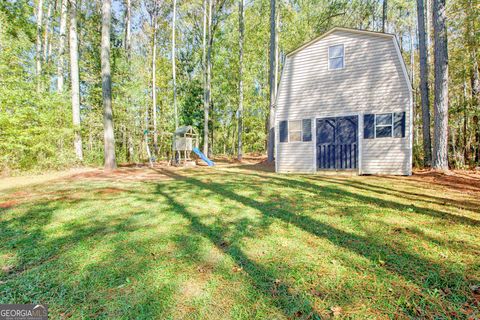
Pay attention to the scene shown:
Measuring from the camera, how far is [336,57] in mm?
8820

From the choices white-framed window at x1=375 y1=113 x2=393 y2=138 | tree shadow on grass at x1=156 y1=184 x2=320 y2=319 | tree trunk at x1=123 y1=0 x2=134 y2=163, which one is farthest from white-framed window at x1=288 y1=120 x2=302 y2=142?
tree trunk at x1=123 y1=0 x2=134 y2=163

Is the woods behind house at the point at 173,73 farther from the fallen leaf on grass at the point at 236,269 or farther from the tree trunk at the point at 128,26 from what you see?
the fallen leaf on grass at the point at 236,269

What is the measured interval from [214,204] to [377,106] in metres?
7.28

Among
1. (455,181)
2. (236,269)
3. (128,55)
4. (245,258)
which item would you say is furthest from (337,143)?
(128,55)

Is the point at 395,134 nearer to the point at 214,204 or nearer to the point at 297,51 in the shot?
the point at 297,51

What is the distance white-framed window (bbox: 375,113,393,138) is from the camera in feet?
26.5

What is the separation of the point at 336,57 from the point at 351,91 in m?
1.52

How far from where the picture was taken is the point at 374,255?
7.77 ft

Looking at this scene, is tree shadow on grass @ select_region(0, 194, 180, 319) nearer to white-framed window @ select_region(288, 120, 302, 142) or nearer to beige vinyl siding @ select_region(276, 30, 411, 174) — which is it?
white-framed window @ select_region(288, 120, 302, 142)

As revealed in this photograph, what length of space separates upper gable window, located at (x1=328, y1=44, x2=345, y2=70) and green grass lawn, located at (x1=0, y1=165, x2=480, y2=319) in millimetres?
6274

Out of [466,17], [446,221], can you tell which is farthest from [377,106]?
[466,17]

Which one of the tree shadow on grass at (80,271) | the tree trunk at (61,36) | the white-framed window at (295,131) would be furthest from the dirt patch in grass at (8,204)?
the tree trunk at (61,36)

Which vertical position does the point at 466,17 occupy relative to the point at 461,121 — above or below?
above

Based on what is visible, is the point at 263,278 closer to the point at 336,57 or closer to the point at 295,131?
the point at 295,131
